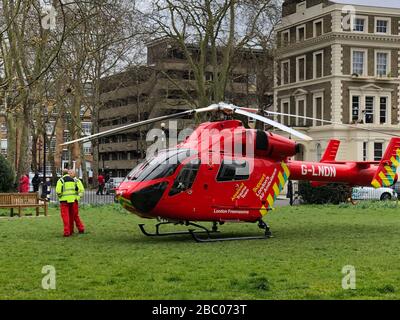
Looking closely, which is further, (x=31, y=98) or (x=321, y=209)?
(x=31, y=98)

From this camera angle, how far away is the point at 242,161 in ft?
60.0

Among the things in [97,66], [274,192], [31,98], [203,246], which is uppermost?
[97,66]

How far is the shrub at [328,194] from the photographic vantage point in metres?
35.4

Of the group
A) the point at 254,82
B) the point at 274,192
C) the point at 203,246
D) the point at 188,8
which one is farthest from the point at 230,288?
the point at 254,82

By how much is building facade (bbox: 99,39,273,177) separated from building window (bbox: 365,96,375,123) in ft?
30.7

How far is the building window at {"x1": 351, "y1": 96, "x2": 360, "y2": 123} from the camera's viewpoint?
61.7m

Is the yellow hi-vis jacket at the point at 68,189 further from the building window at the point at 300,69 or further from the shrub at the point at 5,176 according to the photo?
the building window at the point at 300,69

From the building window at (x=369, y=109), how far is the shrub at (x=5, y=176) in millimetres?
37518

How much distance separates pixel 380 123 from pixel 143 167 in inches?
1895

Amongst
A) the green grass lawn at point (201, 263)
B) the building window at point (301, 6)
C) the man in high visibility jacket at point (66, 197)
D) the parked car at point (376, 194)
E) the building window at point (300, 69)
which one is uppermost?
the building window at point (301, 6)

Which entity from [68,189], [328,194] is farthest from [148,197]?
[328,194]

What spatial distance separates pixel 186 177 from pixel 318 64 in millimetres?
47867

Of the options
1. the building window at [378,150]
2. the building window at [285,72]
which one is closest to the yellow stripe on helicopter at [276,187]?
the building window at [378,150]
